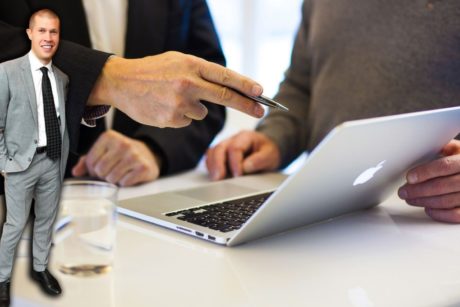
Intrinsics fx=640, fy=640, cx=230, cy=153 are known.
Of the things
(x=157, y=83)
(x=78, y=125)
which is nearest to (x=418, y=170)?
(x=157, y=83)

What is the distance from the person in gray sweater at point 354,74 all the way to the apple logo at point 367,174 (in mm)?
405

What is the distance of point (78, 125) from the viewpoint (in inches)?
17.1

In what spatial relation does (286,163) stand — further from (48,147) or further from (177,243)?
(48,147)

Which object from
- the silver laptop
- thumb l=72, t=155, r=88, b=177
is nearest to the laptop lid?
the silver laptop

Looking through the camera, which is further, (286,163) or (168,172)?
(286,163)

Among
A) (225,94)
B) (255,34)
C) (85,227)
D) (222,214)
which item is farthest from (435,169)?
(255,34)

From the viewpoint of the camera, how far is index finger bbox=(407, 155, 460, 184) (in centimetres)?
85

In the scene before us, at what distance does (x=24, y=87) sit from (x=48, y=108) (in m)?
0.02

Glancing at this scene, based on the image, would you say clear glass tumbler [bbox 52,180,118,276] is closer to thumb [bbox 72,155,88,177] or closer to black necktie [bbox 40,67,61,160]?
black necktie [bbox 40,67,61,160]

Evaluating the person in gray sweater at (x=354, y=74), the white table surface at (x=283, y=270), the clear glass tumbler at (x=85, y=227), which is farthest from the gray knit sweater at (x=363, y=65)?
the clear glass tumbler at (x=85, y=227)

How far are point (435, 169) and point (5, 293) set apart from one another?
59 cm

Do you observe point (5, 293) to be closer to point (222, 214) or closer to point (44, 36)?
point (44, 36)

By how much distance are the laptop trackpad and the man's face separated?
1.79 feet

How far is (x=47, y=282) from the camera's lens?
1.53 ft
